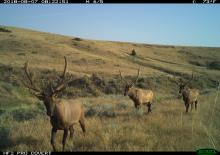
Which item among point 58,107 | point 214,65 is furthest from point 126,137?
point 214,65

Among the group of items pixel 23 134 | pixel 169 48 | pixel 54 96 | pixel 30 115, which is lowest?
pixel 169 48

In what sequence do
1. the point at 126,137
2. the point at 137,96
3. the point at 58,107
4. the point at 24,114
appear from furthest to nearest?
the point at 137,96
the point at 24,114
the point at 126,137
the point at 58,107

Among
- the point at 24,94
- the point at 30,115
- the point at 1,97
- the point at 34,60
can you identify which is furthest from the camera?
the point at 34,60

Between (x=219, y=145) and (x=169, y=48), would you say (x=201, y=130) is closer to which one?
(x=219, y=145)

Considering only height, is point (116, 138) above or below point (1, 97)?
above

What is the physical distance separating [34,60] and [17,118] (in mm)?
32401

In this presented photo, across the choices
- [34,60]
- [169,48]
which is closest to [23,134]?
[34,60]

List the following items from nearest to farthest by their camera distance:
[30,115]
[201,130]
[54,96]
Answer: [54,96] → [201,130] → [30,115]

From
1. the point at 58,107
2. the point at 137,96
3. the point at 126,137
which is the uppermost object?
the point at 58,107

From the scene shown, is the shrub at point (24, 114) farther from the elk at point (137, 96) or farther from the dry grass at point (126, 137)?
the elk at point (137, 96)

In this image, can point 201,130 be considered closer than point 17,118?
Yes

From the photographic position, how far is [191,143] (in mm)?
10555

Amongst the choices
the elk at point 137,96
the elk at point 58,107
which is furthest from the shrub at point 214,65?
the elk at point 58,107

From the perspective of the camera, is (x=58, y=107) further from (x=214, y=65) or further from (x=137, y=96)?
(x=214, y=65)
